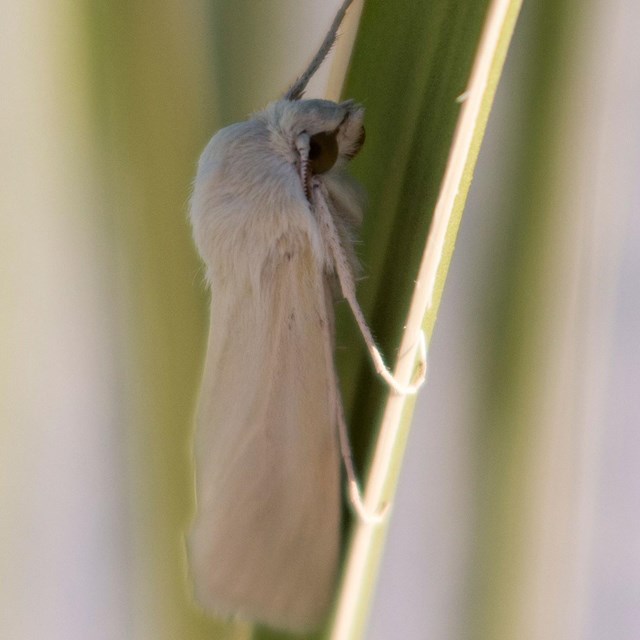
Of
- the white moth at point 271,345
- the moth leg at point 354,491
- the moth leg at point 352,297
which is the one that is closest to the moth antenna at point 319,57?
the white moth at point 271,345

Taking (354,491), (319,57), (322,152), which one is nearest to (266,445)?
(354,491)

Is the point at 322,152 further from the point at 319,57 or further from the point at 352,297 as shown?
the point at 352,297

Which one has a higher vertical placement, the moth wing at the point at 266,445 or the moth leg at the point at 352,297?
the moth leg at the point at 352,297

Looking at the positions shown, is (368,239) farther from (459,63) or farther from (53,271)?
(53,271)

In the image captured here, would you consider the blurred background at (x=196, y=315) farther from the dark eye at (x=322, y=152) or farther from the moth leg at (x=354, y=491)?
the moth leg at (x=354, y=491)

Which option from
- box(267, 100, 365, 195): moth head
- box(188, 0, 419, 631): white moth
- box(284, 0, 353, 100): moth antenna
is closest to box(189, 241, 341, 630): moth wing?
box(188, 0, 419, 631): white moth

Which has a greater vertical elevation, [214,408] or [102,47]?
[102,47]

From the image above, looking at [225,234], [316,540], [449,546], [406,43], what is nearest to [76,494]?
[449,546]

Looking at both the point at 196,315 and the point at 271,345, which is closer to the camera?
the point at 271,345
